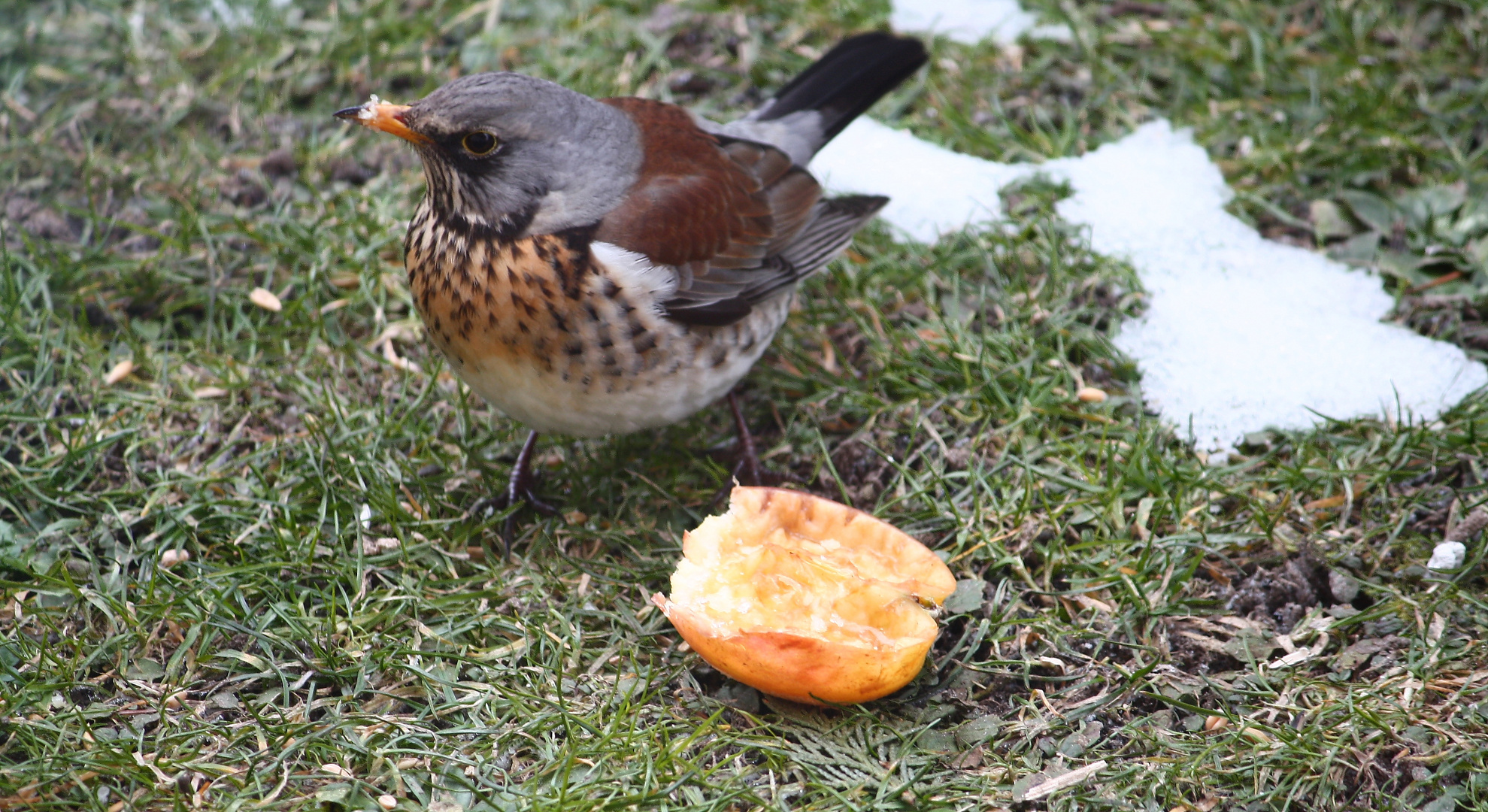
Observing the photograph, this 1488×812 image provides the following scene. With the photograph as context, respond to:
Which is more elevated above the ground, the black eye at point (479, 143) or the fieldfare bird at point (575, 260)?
the black eye at point (479, 143)

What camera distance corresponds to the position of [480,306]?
3.63 m

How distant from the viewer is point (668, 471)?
4336mm

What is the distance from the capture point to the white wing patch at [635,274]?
3674 millimetres

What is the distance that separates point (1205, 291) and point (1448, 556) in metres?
1.43

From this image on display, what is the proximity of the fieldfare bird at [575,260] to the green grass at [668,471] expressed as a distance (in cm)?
50

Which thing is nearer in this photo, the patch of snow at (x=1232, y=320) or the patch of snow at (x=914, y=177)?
the patch of snow at (x=1232, y=320)

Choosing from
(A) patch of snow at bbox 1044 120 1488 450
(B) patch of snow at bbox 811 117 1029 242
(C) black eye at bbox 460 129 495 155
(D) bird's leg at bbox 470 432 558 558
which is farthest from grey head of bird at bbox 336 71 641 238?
(A) patch of snow at bbox 1044 120 1488 450

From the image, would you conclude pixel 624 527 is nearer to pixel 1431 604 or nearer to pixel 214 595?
pixel 214 595

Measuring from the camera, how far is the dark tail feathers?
4.84 meters

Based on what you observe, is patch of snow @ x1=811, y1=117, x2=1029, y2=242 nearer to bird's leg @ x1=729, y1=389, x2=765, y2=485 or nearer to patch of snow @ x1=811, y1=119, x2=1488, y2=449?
patch of snow @ x1=811, y1=119, x2=1488, y2=449

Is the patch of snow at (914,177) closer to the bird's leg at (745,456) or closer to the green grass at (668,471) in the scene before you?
the green grass at (668,471)

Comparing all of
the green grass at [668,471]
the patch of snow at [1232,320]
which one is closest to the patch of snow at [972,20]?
the green grass at [668,471]

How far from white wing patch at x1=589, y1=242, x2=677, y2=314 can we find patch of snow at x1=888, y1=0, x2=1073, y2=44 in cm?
274

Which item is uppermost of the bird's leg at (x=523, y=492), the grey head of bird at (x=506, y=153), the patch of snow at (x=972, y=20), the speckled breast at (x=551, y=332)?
the grey head of bird at (x=506, y=153)
